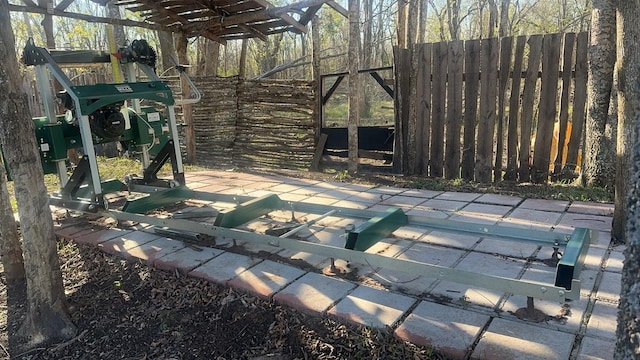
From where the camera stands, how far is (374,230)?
3.15m

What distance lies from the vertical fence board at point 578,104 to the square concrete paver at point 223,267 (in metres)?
4.13

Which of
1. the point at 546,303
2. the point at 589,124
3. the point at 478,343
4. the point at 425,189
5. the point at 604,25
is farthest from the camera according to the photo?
the point at 425,189

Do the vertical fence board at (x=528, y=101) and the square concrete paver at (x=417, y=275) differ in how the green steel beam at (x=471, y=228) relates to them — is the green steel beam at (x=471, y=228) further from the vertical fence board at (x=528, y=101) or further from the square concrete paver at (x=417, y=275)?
the vertical fence board at (x=528, y=101)

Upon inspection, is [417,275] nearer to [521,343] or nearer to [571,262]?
[521,343]

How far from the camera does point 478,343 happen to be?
225 cm

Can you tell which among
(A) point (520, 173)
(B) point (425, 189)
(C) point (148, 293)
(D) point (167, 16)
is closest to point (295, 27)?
(D) point (167, 16)

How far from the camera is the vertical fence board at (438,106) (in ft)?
19.5

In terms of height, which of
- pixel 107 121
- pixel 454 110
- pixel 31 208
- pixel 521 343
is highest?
pixel 107 121

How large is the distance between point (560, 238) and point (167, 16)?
5.78 metres

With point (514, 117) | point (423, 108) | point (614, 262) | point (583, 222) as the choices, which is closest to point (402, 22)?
point (423, 108)

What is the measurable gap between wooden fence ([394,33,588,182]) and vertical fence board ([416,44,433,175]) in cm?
1

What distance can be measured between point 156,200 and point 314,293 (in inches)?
92.1

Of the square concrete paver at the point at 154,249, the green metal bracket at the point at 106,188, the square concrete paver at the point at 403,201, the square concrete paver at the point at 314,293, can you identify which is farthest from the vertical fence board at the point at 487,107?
the green metal bracket at the point at 106,188

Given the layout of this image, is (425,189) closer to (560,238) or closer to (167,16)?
(560,238)
